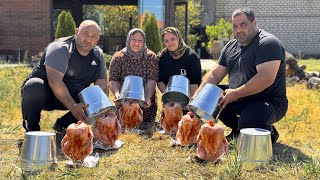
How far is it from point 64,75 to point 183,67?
4.55ft

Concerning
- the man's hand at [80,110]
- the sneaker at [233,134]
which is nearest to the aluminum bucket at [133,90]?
the man's hand at [80,110]

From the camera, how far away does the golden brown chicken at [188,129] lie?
13.0 feet

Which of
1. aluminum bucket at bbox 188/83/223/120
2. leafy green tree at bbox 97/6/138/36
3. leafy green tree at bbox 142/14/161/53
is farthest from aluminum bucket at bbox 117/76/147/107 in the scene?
leafy green tree at bbox 97/6/138/36

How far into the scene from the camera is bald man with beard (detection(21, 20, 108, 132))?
4.04 meters

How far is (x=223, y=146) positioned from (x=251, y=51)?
3.34 ft

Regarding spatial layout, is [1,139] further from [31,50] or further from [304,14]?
[304,14]

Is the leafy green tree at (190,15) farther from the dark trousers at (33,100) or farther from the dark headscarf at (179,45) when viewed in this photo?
the dark trousers at (33,100)

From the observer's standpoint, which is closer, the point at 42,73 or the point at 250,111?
the point at 250,111

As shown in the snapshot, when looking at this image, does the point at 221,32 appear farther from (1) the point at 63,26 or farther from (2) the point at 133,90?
(2) the point at 133,90

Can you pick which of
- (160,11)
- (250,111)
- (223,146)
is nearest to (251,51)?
(250,111)

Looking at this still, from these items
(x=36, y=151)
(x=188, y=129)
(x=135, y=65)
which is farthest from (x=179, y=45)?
(x=36, y=151)

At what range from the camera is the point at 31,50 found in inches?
565

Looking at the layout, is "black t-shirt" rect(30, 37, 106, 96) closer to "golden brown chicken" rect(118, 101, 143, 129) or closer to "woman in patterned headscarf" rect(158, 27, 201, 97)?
"golden brown chicken" rect(118, 101, 143, 129)

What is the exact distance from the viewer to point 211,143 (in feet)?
11.3
